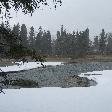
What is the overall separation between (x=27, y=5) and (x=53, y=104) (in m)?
5.31

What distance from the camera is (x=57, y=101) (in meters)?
12.9

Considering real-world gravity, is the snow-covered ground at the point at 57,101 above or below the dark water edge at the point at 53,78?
above

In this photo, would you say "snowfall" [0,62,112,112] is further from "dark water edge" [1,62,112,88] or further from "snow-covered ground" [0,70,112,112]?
"dark water edge" [1,62,112,88]

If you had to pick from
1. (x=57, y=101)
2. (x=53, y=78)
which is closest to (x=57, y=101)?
(x=57, y=101)

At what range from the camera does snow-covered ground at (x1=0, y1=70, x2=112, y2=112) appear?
37.8ft

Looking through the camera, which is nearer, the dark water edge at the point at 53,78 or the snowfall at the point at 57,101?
the snowfall at the point at 57,101

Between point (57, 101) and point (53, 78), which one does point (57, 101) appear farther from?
point (53, 78)

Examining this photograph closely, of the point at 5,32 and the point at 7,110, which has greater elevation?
the point at 5,32

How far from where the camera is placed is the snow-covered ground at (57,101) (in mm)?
11508

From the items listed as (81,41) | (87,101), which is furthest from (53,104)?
(81,41)

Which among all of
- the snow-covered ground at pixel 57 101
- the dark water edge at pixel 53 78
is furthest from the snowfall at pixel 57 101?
the dark water edge at pixel 53 78

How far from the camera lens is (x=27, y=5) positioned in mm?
7969

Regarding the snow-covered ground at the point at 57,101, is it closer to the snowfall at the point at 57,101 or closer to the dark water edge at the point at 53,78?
the snowfall at the point at 57,101

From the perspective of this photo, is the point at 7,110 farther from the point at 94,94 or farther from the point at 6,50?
the point at 94,94
